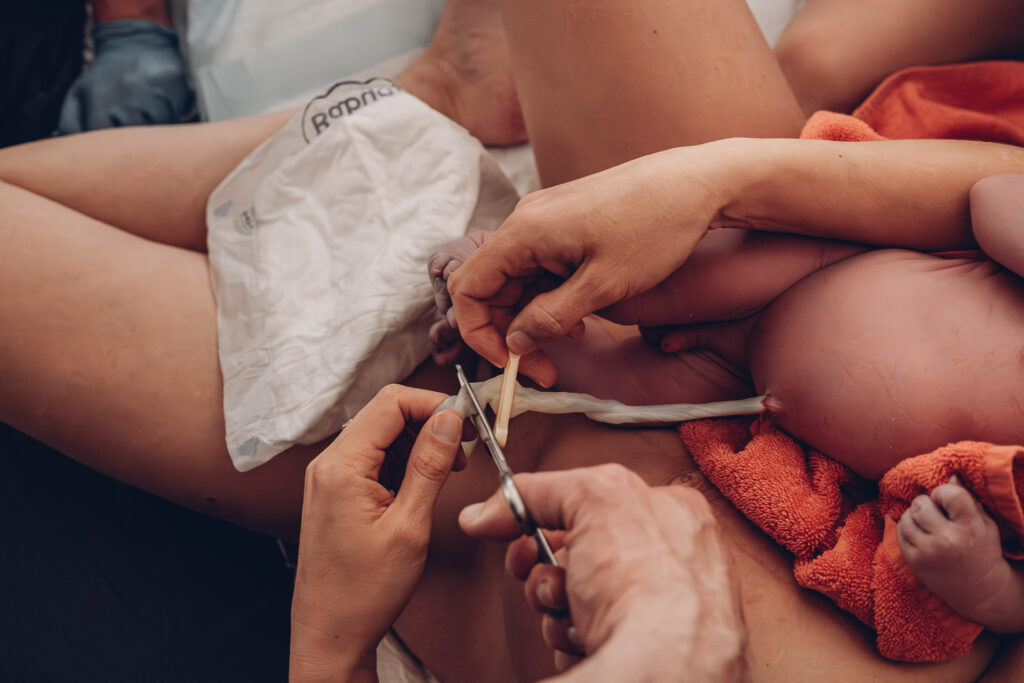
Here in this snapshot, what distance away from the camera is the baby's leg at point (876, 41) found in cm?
98

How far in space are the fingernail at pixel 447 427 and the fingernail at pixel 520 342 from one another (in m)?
0.11

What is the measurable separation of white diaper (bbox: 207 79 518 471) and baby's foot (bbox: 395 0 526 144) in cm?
24

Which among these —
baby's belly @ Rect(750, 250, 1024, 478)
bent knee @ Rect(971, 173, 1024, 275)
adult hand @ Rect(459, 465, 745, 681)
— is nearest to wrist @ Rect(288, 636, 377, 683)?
adult hand @ Rect(459, 465, 745, 681)

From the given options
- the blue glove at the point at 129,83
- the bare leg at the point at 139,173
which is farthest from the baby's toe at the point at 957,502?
the blue glove at the point at 129,83

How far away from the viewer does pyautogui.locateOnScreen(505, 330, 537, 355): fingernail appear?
0.72 metres

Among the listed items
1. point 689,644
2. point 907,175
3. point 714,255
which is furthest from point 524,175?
point 689,644

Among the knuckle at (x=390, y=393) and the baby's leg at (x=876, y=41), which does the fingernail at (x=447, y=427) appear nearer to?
the knuckle at (x=390, y=393)

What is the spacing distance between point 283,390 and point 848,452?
0.71 meters

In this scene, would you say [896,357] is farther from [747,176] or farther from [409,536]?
[409,536]

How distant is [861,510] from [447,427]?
48 cm

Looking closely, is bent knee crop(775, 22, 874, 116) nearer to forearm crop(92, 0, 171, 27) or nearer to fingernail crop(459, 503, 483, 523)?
fingernail crop(459, 503, 483, 523)

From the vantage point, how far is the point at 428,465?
68 cm

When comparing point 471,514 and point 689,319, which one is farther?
point 689,319

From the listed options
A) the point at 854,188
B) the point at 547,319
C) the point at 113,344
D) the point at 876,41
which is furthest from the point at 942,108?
the point at 113,344
